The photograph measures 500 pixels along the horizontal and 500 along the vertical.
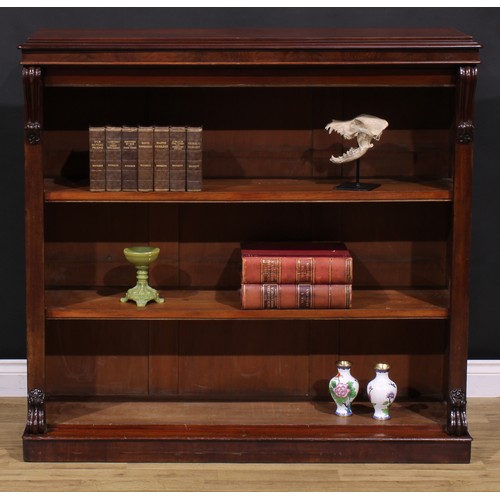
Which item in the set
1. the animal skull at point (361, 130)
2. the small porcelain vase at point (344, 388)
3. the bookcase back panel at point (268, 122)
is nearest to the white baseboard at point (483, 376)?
the small porcelain vase at point (344, 388)

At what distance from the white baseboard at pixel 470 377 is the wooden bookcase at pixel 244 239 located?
0.27 meters

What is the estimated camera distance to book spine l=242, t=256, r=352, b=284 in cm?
404

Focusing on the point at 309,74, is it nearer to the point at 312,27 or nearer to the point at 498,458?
the point at 312,27

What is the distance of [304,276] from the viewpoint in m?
4.04

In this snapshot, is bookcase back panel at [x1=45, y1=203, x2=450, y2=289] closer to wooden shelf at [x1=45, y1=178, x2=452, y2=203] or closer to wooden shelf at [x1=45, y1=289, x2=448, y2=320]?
wooden shelf at [x1=45, y1=289, x2=448, y2=320]

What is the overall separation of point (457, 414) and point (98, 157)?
148 cm

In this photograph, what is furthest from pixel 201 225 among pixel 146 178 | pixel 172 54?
pixel 172 54

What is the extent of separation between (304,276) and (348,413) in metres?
0.53

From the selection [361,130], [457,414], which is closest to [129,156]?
[361,130]

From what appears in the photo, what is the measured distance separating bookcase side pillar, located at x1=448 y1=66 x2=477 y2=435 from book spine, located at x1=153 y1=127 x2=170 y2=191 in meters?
0.95

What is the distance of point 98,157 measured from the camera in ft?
13.0

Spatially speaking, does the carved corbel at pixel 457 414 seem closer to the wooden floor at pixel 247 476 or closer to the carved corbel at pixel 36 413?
the wooden floor at pixel 247 476

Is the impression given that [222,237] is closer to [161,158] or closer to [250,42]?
[161,158]

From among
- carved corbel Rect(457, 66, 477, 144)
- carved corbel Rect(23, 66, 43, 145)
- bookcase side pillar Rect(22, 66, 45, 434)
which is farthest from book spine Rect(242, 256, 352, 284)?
carved corbel Rect(23, 66, 43, 145)
